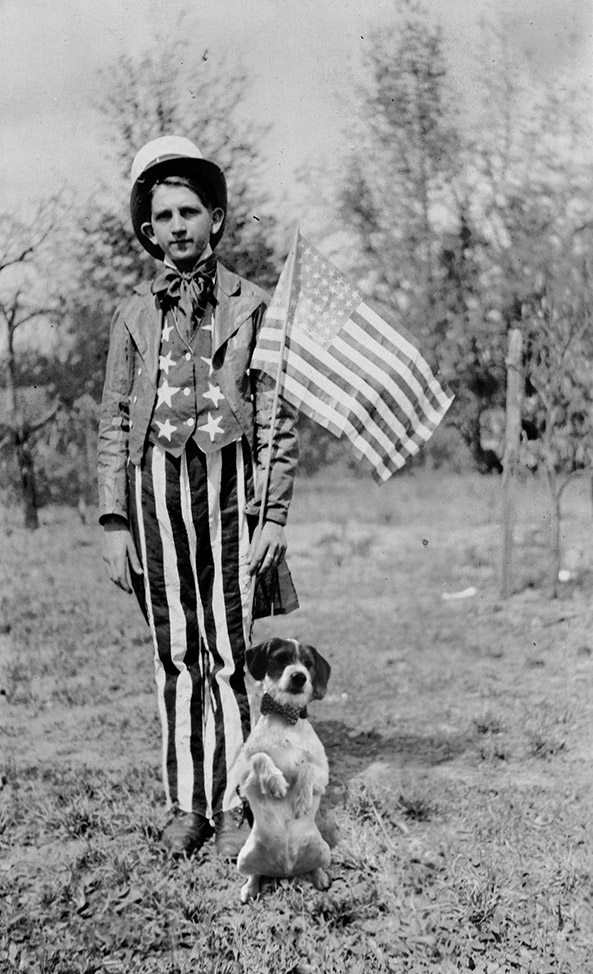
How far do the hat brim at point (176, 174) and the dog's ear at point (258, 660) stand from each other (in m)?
1.34

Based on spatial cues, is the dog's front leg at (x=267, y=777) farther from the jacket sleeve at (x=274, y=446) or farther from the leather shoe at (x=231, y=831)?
the jacket sleeve at (x=274, y=446)

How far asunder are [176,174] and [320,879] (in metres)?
2.29

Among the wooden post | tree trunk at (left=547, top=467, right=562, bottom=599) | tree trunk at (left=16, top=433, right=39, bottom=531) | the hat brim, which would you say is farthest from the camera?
tree trunk at (left=547, top=467, right=562, bottom=599)

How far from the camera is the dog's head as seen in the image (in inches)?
112

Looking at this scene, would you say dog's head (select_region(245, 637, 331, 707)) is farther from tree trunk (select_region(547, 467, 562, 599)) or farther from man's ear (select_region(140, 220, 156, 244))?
tree trunk (select_region(547, 467, 562, 599))

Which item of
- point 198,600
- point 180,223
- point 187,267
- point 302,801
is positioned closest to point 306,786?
point 302,801

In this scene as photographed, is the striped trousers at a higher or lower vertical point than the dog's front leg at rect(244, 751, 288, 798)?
higher

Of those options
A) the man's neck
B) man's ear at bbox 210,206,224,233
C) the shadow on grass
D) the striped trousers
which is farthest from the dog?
man's ear at bbox 210,206,224,233

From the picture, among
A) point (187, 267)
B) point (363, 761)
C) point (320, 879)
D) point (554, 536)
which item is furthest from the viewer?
point (554, 536)

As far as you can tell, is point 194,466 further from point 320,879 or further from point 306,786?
point 320,879

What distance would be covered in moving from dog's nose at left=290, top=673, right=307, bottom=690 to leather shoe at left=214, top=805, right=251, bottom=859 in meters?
0.54

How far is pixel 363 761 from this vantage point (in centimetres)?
384

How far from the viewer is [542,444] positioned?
5.77 meters

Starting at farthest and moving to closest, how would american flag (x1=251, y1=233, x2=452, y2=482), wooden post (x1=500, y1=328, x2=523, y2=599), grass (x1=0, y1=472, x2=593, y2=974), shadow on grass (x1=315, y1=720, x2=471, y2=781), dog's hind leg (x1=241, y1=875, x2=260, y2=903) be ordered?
wooden post (x1=500, y1=328, x2=523, y2=599) → shadow on grass (x1=315, y1=720, x2=471, y2=781) → american flag (x1=251, y1=233, x2=452, y2=482) → dog's hind leg (x1=241, y1=875, x2=260, y2=903) → grass (x1=0, y1=472, x2=593, y2=974)
